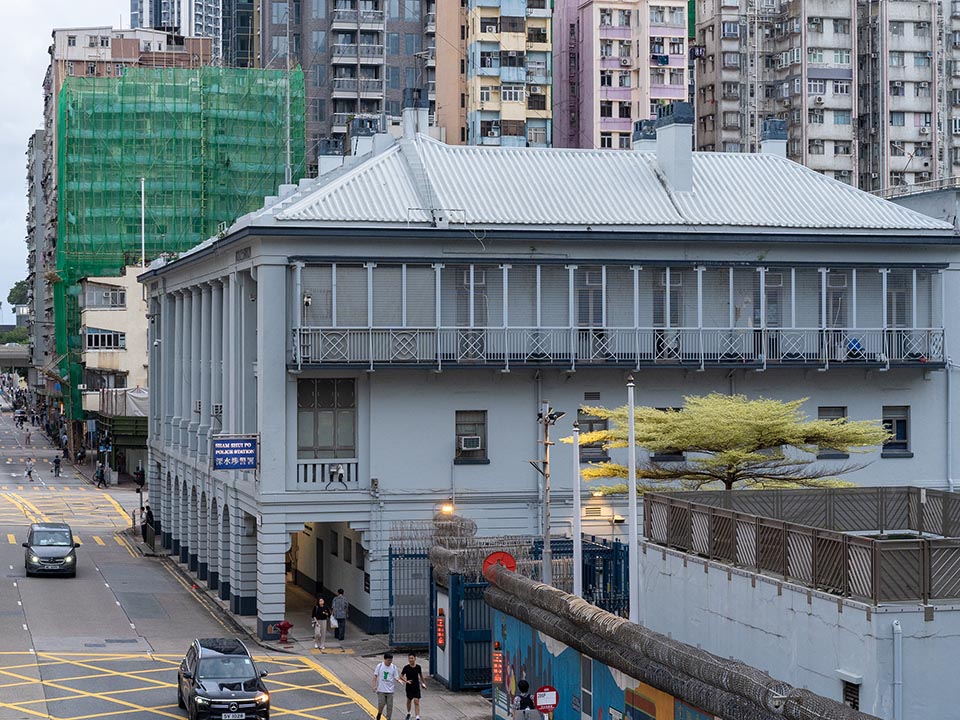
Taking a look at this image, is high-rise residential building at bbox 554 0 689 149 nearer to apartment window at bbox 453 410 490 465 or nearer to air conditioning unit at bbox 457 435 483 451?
apartment window at bbox 453 410 490 465

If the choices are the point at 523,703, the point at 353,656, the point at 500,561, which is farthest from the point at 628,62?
the point at 523,703

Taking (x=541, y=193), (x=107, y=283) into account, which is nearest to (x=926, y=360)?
(x=541, y=193)

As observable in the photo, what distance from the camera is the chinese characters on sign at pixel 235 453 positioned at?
1785 inches

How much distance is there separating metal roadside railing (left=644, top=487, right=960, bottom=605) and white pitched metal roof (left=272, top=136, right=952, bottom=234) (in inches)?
749

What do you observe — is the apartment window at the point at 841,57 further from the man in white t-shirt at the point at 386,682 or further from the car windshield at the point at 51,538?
the man in white t-shirt at the point at 386,682

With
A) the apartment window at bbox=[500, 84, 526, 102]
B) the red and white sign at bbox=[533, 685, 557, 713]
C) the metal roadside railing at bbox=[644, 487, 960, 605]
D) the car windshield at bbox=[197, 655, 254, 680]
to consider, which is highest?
the apartment window at bbox=[500, 84, 526, 102]

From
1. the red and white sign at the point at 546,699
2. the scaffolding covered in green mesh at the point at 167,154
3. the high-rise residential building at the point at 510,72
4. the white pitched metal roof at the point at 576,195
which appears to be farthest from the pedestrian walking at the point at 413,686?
the high-rise residential building at the point at 510,72

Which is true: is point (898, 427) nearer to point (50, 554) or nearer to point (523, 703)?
point (523, 703)

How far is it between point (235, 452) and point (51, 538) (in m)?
17.0

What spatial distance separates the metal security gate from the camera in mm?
43781

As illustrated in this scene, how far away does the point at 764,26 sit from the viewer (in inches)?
5202

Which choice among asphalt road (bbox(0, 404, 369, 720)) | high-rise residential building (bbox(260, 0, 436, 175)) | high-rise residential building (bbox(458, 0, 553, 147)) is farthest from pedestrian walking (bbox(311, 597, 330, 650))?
high-rise residential building (bbox(260, 0, 436, 175))

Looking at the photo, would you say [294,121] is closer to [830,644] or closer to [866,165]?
[866,165]

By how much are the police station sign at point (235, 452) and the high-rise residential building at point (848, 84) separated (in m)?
90.0
